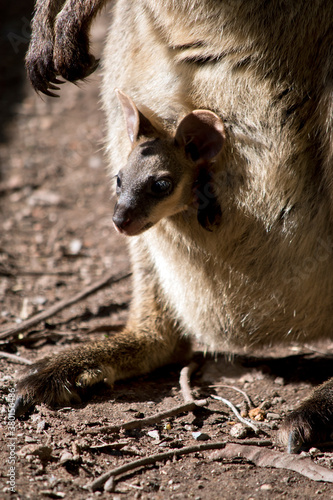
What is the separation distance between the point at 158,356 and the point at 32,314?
0.96 m

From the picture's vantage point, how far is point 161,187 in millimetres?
2545

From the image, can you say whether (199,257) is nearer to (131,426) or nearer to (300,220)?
(300,220)

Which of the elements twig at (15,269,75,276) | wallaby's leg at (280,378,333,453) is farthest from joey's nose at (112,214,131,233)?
twig at (15,269,75,276)

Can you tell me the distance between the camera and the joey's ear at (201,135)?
252 centimetres

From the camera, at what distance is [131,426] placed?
274cm

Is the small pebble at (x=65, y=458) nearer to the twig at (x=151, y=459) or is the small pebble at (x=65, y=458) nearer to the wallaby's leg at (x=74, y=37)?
the twig at (x=151, y=459)

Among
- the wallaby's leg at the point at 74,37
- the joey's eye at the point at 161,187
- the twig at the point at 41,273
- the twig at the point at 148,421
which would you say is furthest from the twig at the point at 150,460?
the twig at the point at 41,273

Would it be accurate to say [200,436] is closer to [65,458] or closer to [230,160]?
[65,458]

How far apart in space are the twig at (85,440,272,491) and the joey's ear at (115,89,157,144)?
129 cm

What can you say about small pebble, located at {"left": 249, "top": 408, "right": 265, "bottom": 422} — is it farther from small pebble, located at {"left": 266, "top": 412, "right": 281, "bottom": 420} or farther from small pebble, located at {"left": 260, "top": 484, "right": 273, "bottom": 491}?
small pebble, located at {"left": 260, "top": 484, "right": 273, "bottom": 491}

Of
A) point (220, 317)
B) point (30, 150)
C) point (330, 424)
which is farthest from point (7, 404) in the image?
point (30, 150)

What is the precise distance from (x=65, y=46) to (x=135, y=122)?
0.69m

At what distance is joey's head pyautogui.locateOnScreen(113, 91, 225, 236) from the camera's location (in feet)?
8.28

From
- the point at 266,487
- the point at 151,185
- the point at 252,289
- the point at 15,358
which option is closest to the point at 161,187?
the point at 151,185
